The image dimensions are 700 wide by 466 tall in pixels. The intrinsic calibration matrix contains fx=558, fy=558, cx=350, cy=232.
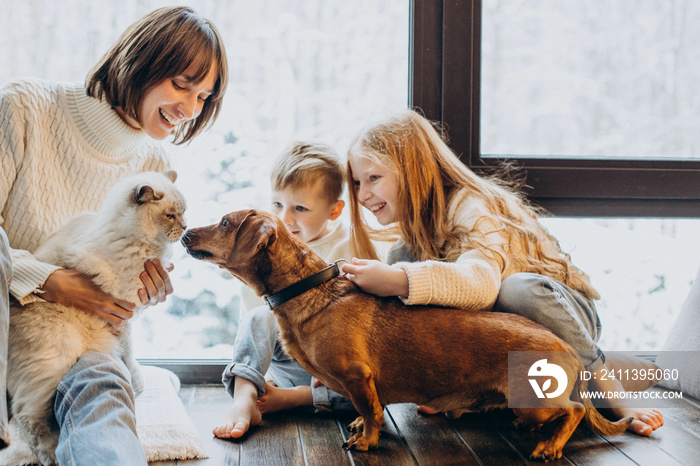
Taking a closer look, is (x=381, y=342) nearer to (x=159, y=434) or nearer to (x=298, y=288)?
(x=298, y=288)

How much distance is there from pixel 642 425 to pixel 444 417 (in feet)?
1.86

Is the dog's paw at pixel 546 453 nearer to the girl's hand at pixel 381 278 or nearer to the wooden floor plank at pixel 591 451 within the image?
the wooden floor plank at pixel 591 451

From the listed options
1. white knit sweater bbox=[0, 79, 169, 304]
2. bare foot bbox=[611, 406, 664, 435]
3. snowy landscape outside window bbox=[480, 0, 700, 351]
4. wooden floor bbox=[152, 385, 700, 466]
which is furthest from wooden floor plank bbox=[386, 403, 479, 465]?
white knit sweater bbox=[0, 79, 169, 304]

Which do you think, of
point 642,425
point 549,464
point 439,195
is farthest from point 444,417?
point 439,195

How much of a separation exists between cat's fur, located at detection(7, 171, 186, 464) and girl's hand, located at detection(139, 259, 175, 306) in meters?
0.02

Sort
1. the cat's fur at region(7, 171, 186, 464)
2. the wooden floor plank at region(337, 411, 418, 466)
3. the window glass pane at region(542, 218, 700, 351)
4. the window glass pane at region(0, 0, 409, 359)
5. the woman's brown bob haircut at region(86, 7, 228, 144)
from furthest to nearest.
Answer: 1. the window glass pane at region(542, 218, 700, 351)
2. the window glass pane at region(0, 0, 409, 359)
3. the woman's brown bob haircut at region(86, 7, 228, 144)
4. the wooden floor plank at region(337, 411, 418, 466)
5. the cat's fur at region(7, 171, 186, 464)

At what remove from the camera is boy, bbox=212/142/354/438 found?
1.71 meters

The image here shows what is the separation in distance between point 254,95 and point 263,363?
42.8 inches

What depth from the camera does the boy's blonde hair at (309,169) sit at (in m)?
1.95

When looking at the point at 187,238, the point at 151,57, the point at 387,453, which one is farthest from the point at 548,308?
the point at 151,57

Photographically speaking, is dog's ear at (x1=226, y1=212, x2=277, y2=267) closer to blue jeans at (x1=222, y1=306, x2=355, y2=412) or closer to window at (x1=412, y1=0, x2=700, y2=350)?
blue jeans at (x1=222, y1=306, x2=355, y2=412)

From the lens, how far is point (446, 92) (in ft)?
7.27

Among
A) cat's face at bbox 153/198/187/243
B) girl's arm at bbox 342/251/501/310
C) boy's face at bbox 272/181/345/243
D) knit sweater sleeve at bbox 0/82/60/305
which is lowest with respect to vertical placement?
girl's arm at bbox 342/251/501/310

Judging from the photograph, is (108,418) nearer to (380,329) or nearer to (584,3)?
(380,329)
